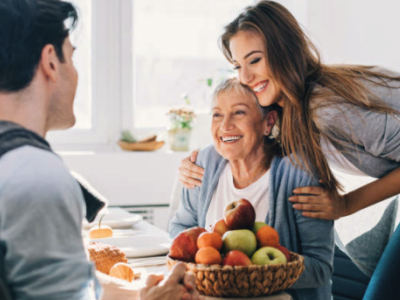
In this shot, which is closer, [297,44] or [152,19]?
[297,44]

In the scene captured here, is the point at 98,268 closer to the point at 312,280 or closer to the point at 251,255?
the point at 251,255

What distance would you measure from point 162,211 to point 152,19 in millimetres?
1367

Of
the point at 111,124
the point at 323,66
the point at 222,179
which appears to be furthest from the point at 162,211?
the point at 323,66

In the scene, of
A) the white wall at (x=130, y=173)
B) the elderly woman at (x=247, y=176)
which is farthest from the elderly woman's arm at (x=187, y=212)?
the white wall at (x=130, y=173)

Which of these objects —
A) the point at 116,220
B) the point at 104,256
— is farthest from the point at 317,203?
the point at 116,220

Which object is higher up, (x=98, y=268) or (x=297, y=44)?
(x=297, y=44)

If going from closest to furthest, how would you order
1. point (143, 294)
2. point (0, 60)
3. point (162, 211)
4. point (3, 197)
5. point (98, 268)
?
point (3, 197), point (0, 60), point (143, 294), point (98, 268), point (162, 211)

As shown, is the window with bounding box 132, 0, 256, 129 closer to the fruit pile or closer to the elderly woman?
the elderly woman

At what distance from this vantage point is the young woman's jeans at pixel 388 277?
5.81 feet

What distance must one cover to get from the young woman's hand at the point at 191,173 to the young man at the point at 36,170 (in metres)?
1.03

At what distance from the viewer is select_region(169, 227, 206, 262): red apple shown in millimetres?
1300

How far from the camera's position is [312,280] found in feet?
5.32

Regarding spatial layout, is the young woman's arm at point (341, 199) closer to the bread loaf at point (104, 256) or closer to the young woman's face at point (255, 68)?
the young woman's face at point (255, 68)

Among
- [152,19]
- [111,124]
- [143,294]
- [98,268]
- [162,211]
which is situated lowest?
[162,211]
